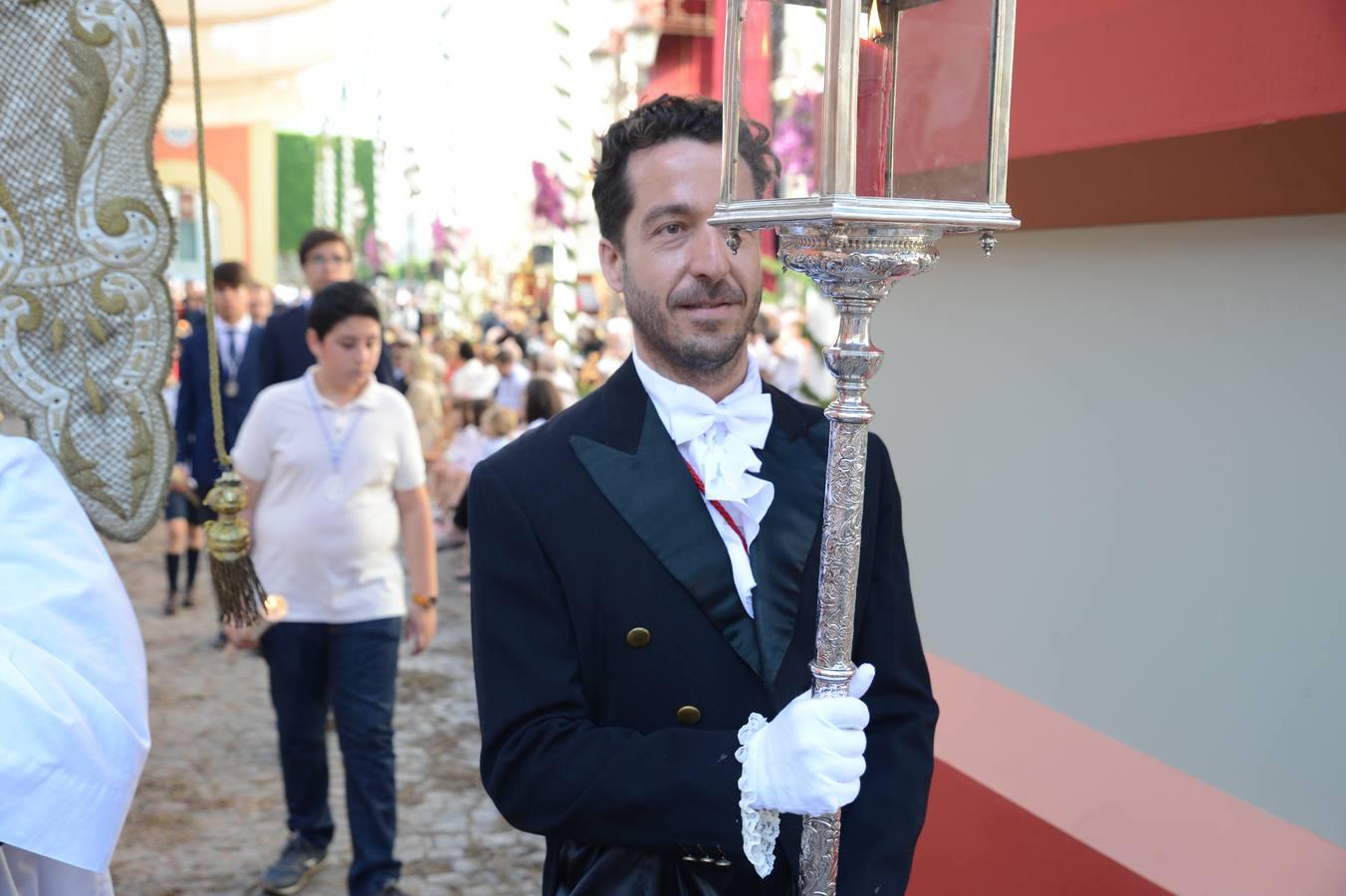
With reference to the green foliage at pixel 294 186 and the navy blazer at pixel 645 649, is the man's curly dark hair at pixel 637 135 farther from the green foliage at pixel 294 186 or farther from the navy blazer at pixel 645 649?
the green foliage at pixel 294 186

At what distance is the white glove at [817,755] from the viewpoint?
4.70 feet

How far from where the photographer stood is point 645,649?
70.1 inches

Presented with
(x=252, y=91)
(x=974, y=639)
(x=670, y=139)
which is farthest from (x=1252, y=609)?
(x=252, y=91)

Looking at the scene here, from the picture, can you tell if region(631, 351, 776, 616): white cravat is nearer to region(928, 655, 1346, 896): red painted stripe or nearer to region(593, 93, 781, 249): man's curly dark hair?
region(593, 93, 781, 249): man's curly dark hair

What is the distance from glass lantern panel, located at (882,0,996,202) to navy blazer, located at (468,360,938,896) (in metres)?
0.57

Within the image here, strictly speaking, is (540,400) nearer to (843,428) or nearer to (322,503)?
(322,503)

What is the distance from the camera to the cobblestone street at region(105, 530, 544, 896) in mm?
4293

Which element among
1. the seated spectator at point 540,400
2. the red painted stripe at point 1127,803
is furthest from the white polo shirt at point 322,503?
the seated spectator at point 540,400

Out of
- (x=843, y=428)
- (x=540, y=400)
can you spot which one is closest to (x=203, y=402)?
(x=540, y=400)

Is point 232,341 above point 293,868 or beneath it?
above

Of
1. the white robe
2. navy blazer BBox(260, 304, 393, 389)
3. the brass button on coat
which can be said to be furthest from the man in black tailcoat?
navy blazer BBox(260, 304, 393, 389)

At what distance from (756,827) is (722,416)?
606 millimetres

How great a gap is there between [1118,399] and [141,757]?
2010 millimetres

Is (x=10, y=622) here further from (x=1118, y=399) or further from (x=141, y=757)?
(x=1118, y=399)
